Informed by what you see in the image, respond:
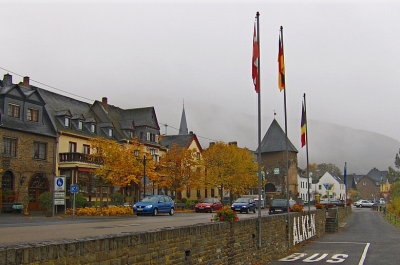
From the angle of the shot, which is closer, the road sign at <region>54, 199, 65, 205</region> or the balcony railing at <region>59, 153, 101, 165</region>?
the road sign at <region>54, 199, 65, 205</region>

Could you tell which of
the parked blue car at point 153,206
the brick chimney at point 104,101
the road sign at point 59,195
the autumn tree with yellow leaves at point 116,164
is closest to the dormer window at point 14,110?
the autumn tree with yellow leaves at point 116,164

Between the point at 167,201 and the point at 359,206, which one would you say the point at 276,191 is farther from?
the point at 167,201

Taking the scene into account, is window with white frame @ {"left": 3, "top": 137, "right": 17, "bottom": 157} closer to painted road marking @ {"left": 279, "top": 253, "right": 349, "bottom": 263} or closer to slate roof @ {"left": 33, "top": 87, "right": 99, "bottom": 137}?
slate roof @ {"left": 33, "top": 87, "right": 99, "bottom": 137}

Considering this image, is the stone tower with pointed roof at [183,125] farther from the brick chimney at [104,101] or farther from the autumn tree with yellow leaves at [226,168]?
the brick chimney at [104,101]

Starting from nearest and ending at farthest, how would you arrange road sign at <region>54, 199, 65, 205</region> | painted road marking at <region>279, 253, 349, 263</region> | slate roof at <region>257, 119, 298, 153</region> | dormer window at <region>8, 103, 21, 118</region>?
1. painted road marking at <region>279, 253, 349, 263</region>
2. road sign at <region>54, 199, 65, 205</region>
3. dormer window at <region>8, 103, 21, 118</region>
4. slate roof at <region>257, 119, 298, 153</region>

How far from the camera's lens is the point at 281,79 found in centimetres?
1891

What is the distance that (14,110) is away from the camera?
3903 centimetres

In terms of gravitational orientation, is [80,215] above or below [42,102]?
below

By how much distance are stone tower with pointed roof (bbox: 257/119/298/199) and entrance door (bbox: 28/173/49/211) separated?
56.6 metres

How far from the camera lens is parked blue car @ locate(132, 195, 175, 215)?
3266 centimetres

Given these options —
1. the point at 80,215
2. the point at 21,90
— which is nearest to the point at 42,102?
the point at 21,90

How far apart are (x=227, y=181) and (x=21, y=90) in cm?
3176

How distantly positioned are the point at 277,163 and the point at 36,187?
61.6m

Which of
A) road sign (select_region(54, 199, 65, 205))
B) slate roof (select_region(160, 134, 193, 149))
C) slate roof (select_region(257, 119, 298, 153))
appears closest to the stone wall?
road sign (select_region(54, 199, 65, 205))
